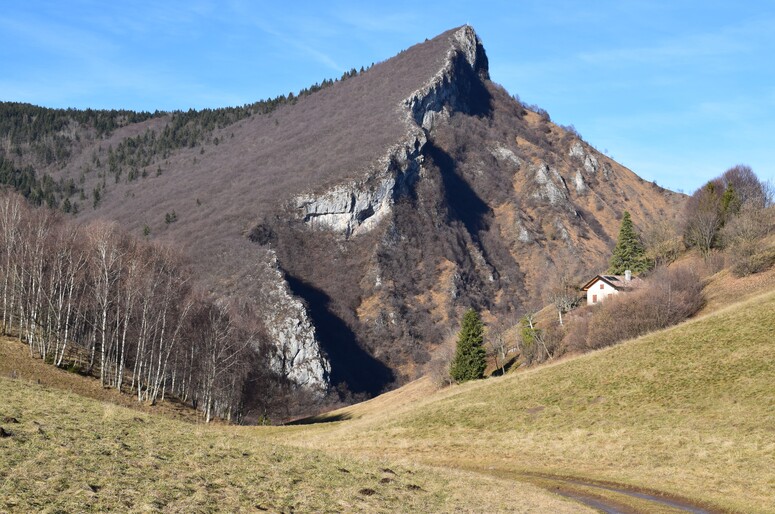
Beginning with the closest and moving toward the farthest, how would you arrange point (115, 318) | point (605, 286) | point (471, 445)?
point (471, 445) < point (115, 318) < point (605, 286)

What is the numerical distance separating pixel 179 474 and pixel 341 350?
526 feet

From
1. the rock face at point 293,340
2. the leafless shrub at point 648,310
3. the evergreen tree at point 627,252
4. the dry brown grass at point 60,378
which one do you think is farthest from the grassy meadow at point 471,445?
the rock face at point 293,340

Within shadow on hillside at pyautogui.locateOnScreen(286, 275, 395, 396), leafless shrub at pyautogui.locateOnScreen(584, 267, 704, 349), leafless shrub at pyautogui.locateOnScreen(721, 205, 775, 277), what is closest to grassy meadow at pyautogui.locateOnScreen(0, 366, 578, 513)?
leafless shrub at pyautogui.locateOnScreen(584, 267, 704, 349)

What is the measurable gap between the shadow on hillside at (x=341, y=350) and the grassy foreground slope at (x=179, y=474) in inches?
5477

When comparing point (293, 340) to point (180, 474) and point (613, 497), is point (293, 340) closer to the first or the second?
point (613, 497)

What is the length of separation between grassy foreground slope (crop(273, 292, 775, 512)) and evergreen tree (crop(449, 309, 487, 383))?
23224 millimetres

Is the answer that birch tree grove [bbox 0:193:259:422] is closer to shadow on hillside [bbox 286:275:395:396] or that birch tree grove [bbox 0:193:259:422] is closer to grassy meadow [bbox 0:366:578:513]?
grassy meadow [bbox 0:366:578:513]

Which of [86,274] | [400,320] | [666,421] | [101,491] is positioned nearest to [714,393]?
[666,421]

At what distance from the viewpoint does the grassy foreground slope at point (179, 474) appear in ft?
57.1

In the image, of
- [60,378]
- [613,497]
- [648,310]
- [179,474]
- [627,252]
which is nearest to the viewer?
[179,474]

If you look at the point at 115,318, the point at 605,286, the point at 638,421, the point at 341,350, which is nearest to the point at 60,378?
the point at 115,318

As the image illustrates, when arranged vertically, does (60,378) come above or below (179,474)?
below

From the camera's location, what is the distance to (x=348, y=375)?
17175cm

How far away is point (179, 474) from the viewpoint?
20734 millimetres
